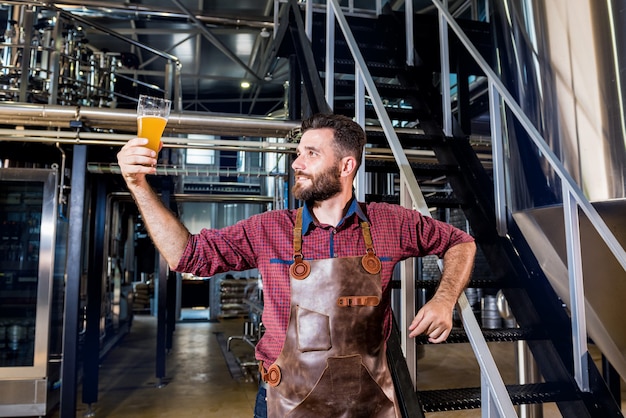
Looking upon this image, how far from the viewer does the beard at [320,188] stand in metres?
1.55

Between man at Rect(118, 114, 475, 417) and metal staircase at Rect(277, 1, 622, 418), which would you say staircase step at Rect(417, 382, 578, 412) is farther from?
man at Rect(118, 114, 475, 417)

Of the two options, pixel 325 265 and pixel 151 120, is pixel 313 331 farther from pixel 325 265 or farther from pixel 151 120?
pixel 151 120

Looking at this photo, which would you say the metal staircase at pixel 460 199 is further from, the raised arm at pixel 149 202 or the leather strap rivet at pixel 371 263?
the raised arm at pixel 149 202

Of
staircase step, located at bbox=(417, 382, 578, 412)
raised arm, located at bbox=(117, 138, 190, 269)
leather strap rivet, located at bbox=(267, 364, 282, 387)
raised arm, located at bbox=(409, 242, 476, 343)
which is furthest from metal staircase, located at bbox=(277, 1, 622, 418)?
raised arm, located at bbox=(117, 138, 190, 269)

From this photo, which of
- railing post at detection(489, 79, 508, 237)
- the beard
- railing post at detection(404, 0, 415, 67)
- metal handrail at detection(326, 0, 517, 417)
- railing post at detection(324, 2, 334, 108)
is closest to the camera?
metal handrail at detection(326, 0, 517, 417)

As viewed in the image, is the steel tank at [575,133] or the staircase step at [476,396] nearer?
the staircase step at [476,396]

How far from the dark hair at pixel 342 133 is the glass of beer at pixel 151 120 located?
1.77 ft

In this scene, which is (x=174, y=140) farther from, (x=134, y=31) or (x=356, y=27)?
(x=134, y=31)

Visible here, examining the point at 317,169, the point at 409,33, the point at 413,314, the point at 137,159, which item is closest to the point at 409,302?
the point at 413,314

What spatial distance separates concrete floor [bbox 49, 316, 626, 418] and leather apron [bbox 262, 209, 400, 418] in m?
3.48

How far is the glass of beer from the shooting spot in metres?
1.23

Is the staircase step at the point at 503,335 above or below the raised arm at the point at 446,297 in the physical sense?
below

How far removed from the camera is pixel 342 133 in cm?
160

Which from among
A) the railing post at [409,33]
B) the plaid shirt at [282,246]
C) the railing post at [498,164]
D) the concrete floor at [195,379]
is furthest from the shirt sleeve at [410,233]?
the concrete floor at [195,379]
